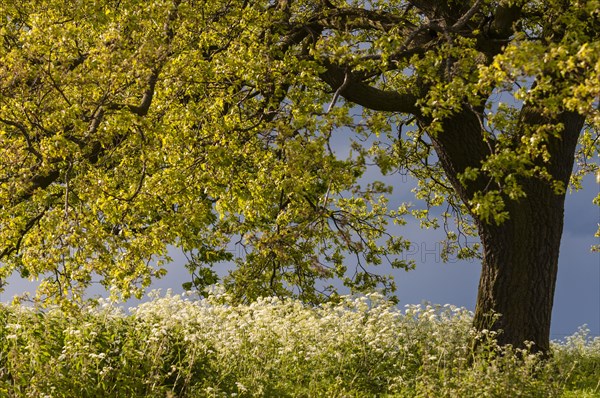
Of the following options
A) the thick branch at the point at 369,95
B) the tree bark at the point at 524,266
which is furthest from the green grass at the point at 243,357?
the thick branch at the point at 369,95

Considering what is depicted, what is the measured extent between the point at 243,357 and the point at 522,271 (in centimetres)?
529

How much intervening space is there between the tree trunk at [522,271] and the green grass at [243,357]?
27.9 inches

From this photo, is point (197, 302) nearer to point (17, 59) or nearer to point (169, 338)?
point (169, 338)

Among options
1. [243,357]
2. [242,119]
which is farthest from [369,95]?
[243,357]

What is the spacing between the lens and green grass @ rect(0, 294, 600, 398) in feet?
30.1

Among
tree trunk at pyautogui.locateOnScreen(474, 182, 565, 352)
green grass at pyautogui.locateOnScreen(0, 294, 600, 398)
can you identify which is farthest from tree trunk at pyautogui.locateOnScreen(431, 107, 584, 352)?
green grass at pyautogui.locateOnScreen(0, 294, 600, 398)

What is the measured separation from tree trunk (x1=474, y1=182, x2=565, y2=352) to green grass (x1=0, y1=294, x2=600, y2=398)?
0.71 m

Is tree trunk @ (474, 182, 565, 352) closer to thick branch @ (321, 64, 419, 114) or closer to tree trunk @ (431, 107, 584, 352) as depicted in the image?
tree trunk @ (431, 107, 584, 352)

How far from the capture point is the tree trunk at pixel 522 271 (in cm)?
1341

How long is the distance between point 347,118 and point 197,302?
3.97 metres

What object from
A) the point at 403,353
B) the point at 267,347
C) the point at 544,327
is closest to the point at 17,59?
the point at 267,347

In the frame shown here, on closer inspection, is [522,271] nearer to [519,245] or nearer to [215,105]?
[519,245]

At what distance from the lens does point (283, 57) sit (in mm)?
13758

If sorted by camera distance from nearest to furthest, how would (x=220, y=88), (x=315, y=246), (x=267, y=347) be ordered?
Result: (x=267, y=347) → (x=220, y=88) → (x=315, y=246)
